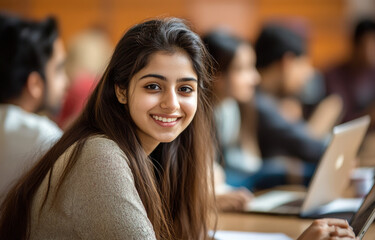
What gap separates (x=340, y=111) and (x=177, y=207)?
2.64 meters

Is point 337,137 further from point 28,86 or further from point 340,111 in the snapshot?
point 340,111

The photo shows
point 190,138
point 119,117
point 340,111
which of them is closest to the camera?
point 119,117

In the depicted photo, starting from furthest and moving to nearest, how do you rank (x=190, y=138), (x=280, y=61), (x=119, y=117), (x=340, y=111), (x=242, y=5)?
1. (x=242, y=5)
2. (x=340, y=111)
3. (x=280, y=61)
4. (x=190, y=138)
5. (x=119, y=117)

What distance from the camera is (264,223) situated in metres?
1.86

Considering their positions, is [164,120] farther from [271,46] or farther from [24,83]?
[271,46]

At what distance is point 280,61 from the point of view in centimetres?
330

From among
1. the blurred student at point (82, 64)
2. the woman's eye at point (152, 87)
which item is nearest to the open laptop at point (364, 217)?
the woman's eye at point (152, 87)

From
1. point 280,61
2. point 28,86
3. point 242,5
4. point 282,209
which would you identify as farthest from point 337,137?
point 242,5

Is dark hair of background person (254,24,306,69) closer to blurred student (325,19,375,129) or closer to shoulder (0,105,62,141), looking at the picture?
blurred student (325,19,375,129)

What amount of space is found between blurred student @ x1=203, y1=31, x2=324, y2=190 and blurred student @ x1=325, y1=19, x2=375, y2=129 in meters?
1.20

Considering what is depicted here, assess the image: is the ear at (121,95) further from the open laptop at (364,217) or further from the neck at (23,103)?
the neck at (23,103)

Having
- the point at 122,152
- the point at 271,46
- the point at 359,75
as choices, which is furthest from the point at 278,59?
the point at 122,152

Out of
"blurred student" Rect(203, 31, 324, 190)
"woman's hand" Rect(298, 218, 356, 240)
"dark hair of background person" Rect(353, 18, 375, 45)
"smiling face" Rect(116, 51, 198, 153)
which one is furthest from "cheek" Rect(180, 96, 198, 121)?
"dark hair of background person" Rect(353, 18, 375, 45)

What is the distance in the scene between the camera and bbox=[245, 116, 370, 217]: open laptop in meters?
1.75
